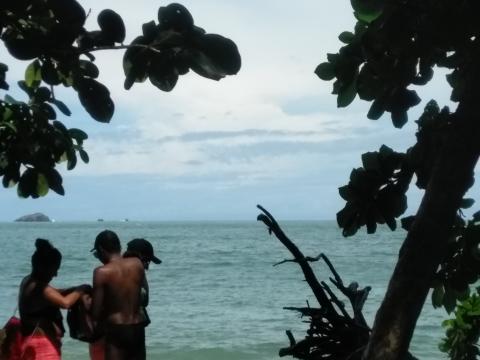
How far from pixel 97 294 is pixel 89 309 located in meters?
0.09

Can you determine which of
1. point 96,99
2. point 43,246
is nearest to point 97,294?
point 43,246

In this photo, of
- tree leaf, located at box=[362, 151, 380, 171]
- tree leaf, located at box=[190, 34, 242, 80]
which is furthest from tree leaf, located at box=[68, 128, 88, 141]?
tree leaf, located at box=[190, 34, 242, 80]

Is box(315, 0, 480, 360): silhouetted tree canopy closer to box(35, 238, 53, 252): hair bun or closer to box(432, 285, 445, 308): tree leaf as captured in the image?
box(432, 285, 445, 308): tree leaf

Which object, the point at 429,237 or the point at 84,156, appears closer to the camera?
the point at 429,237

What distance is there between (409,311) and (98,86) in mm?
931

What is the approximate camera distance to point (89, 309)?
473 centimetres

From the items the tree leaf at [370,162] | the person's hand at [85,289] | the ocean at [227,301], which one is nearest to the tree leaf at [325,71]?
the tree leaf at [370,162]

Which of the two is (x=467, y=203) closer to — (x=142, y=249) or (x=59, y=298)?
(x=59, y=298)

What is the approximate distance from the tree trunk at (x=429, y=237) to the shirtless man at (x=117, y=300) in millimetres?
3067

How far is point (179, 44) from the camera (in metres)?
1.88

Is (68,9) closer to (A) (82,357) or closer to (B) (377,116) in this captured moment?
(B) (377,116)

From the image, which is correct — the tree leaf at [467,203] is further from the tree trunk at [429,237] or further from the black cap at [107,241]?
the black cap at [107,241]

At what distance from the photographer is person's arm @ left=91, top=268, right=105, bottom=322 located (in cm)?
471

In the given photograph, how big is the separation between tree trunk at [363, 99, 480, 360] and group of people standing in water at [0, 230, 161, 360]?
9.70ft
